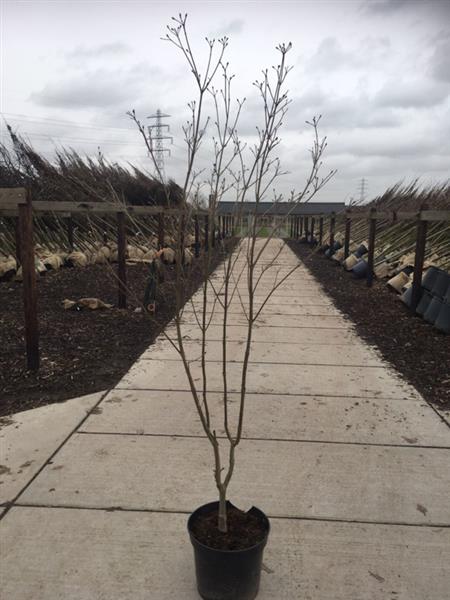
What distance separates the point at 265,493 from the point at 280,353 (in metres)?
2.67

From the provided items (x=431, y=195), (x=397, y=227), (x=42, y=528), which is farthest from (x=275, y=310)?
(x=431, y=195)

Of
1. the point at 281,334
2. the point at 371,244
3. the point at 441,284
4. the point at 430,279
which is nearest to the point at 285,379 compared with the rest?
the point at 281,334

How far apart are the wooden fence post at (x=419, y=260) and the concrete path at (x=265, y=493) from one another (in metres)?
2.84

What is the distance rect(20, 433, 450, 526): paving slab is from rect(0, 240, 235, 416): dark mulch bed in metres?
0.91

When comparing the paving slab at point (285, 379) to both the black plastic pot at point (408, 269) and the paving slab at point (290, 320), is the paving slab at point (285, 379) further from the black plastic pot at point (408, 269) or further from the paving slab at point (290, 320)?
the black plastic pot at point (408, 269)

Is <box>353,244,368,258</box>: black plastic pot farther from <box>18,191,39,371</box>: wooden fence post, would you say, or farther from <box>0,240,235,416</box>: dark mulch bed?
<box>18,191,39,371</box>: wooden fence post

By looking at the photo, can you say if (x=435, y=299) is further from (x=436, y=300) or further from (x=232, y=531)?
(x=232, y=531)

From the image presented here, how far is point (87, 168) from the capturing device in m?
15.8

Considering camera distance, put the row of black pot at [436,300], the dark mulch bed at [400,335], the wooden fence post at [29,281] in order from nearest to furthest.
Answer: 1. the wooden fence post at [29,281]
2. the dark mulch bed at [400,335]
3. the row of black pot at [436,300]

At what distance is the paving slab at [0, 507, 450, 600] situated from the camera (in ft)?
6.59

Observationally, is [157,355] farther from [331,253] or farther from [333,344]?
[331,253]

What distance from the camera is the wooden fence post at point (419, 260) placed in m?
6.98

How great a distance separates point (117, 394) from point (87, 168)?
13.2m

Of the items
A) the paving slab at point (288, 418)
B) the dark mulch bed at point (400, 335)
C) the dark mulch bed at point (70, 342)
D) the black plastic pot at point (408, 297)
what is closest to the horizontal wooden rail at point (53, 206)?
the dark mulch bed at point (70, 342)
